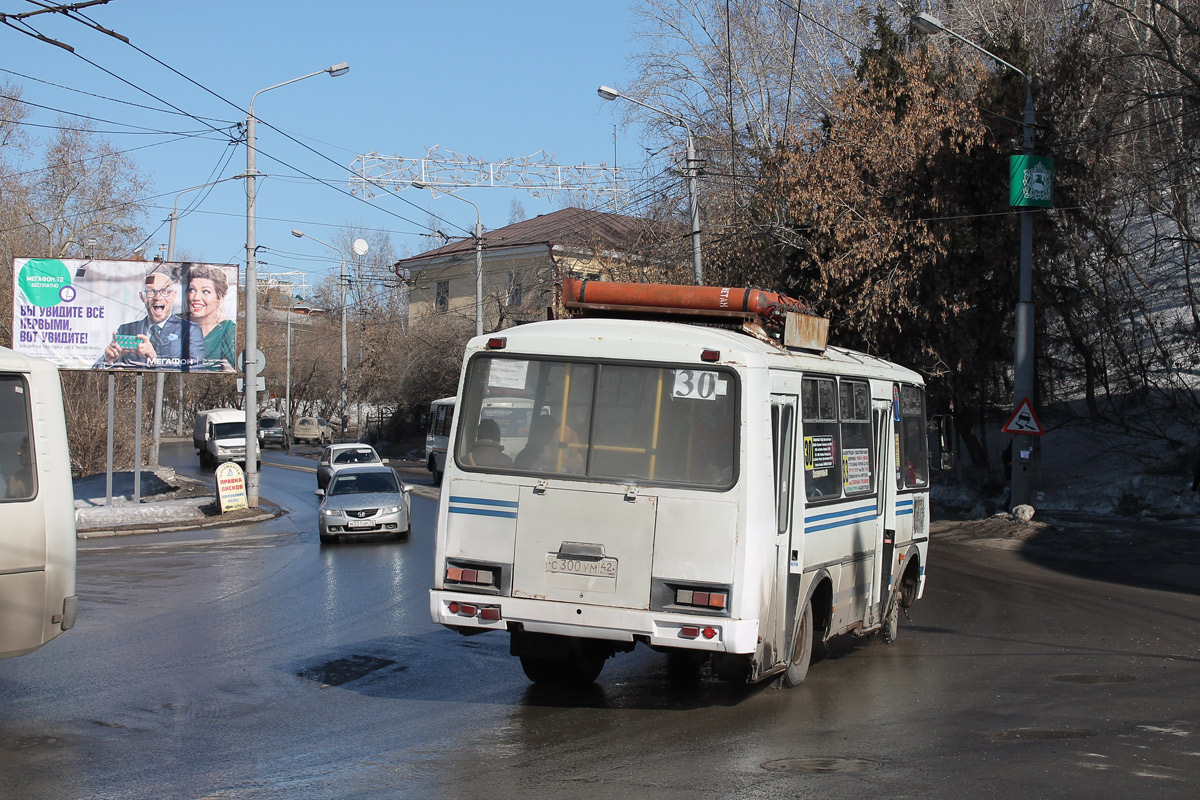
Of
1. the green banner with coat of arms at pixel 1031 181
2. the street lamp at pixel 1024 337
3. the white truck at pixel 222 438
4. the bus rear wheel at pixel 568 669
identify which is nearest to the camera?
the bus rear wheel at pixel 568 669

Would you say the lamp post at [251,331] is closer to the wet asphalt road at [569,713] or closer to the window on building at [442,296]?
the wet asphalt road at [569,713]

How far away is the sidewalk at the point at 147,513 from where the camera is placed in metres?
26.1

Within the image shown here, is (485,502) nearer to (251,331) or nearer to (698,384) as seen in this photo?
(698,384)

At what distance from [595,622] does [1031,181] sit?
1822cm

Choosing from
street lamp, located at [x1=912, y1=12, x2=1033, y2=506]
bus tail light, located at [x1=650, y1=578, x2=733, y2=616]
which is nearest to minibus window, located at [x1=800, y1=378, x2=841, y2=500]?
bus tail light, located at [x1=650, y1=578, x2=733, y2=616]

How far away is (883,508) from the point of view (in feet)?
35.2

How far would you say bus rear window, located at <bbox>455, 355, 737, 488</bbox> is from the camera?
780cm

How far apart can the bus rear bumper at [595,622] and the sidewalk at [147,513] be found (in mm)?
19591

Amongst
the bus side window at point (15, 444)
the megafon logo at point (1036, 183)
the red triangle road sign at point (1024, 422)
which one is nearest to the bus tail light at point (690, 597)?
the bus side window at point (15, 444)

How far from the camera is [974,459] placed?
1155 inches

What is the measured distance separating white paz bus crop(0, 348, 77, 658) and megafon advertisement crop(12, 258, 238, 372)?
71.3 ft

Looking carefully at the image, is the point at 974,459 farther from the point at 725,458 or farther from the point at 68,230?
the point at 68,230

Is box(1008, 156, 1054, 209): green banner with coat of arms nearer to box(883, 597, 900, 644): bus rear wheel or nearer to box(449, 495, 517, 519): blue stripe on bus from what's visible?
box(883, 597, 900, 644): bus rear wheel

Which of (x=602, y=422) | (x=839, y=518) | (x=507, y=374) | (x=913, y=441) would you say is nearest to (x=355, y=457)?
(x=913, y=441)
